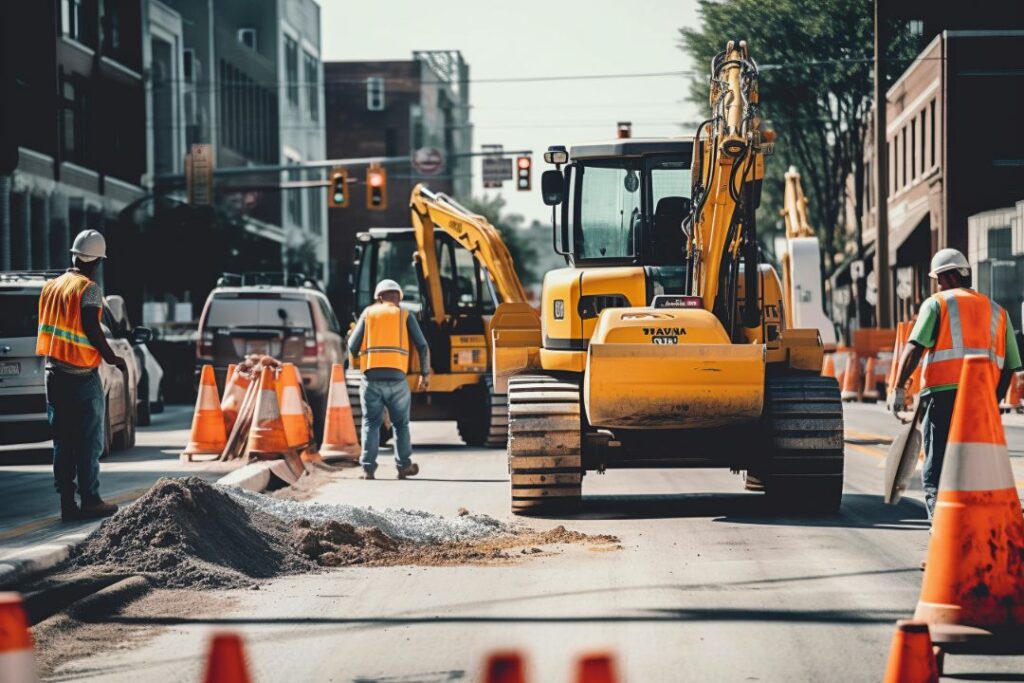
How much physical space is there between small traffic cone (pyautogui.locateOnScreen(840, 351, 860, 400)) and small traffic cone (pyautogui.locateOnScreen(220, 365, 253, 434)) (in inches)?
719

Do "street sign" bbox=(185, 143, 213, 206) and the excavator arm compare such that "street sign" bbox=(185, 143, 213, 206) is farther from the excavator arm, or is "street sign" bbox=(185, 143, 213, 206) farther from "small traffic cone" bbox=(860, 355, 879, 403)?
the excavator arm

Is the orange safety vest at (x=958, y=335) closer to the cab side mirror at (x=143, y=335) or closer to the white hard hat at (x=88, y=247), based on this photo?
the white hard hat at (x=88, y=247)

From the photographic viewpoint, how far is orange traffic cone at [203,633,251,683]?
13.8ft

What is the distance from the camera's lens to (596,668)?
12.3ft

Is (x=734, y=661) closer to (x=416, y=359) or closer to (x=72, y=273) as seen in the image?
(x=72, y=273)

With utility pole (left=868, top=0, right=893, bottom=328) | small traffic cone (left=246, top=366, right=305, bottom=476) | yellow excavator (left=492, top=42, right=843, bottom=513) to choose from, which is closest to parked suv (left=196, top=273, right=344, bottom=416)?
small traffic cone (left=246, top=366, right=305, bottom=476)

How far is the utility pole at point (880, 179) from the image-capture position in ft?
115

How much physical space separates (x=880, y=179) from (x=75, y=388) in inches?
1022

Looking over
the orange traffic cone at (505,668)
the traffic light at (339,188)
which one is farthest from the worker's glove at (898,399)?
the traffic light at (339,188)

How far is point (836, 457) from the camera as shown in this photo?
41.4ft

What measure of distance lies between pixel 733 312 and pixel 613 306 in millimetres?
954

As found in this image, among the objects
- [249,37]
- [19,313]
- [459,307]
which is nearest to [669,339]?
[19,313]

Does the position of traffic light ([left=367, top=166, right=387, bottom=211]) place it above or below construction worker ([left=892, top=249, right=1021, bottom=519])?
above

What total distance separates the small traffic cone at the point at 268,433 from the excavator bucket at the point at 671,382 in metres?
4.97
